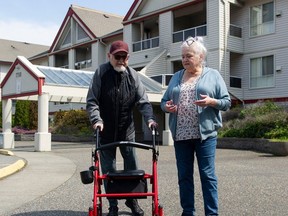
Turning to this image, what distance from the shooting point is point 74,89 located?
1969 centimetres

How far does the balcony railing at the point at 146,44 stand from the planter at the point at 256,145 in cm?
1120

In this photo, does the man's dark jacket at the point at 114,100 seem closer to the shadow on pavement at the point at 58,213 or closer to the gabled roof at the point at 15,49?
the shadow on pavement at the point at 58,213

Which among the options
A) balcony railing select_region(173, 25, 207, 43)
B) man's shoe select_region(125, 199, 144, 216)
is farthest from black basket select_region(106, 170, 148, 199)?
balcony railing select_region(173, 25, 207, 43)

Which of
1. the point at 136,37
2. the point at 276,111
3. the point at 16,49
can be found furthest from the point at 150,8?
the point at 16,49

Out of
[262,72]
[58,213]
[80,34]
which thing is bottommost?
[58,213]

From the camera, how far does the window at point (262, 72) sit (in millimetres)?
22766

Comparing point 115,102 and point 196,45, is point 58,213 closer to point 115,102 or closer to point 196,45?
point 115,102

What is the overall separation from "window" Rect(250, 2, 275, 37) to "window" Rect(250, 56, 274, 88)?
1483mm

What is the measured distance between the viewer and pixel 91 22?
36.4 meters

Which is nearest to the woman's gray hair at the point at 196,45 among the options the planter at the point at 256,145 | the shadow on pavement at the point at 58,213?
the shadow on pavement at the point at 58,213

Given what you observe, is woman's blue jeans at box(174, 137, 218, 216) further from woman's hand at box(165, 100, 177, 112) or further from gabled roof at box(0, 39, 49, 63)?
gabled roof at box(0, 39, 49, 63)

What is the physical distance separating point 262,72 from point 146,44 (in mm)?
8492

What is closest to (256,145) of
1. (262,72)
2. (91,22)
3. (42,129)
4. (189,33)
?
(262,72)

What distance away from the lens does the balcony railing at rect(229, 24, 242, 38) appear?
23781mm
